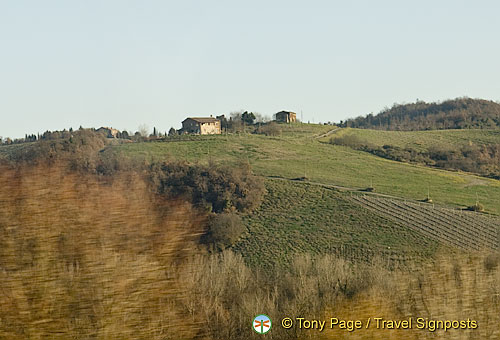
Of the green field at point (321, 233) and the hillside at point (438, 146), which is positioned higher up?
the hillside at point (438, 146)

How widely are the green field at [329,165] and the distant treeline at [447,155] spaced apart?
3955mm

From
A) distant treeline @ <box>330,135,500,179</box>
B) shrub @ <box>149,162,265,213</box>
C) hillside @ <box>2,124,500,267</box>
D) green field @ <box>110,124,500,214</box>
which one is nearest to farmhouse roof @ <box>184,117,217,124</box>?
hillside @ <box>2,124,500,267</box>

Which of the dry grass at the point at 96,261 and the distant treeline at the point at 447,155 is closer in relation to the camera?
the dry grass at the point at 96,261

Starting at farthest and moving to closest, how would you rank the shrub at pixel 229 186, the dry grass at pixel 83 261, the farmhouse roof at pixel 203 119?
the farmhouse roof at pixel 203 119
the shrub at pixel 229 186
the dry grass at pixel 83 261

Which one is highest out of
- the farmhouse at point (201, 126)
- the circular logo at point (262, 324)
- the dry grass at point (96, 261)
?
the farmhouse at point (201, 126)

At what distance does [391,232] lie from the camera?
144ft

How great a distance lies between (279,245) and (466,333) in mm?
30523

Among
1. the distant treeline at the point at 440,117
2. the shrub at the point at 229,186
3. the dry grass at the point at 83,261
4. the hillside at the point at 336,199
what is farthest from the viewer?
the distant treeline at the point at 440,117

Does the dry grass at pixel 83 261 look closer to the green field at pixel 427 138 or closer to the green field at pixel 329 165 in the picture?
the green field at pixel 329 165

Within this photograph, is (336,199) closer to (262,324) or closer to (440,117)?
(262,324)

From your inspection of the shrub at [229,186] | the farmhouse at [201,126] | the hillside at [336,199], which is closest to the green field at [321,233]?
the hillside at [336,199]

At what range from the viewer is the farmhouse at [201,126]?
330 ft

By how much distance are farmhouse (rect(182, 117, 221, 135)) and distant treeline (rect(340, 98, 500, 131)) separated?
27.8 metres

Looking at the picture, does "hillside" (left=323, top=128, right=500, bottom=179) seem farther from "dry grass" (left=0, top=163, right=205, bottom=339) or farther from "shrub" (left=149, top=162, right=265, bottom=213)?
"dry grass" (left=0, top=163, right=205, bottom=339)
